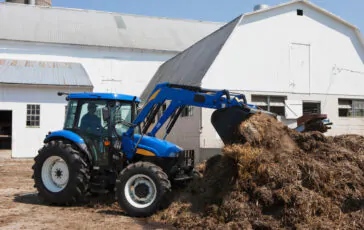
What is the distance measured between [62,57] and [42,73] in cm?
394

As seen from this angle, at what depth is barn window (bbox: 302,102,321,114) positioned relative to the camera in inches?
628

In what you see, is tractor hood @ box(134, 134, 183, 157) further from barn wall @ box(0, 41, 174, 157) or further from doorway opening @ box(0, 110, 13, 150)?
doorway opening @ box(0, 110, 13, 150)

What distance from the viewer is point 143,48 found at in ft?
90.9

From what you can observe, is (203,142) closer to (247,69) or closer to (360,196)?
(247,69)

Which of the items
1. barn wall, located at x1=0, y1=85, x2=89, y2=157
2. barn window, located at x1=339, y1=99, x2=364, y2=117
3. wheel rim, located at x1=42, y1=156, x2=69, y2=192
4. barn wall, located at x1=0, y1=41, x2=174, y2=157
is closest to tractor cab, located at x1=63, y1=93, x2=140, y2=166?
wheel rim, located at x1=42, y1=156, x2=69, y2=192

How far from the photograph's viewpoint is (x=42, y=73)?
2267 cm

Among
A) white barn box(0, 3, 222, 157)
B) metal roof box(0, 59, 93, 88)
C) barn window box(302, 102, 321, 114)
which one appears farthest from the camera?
metal roof box(0, 59, 93, 88)

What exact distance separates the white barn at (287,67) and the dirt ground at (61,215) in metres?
6.93

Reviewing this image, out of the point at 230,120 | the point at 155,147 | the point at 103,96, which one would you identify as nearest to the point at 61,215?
the point at 155,147

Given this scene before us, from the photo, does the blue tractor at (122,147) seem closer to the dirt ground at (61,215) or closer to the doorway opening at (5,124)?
the dirt ground at (61,215)

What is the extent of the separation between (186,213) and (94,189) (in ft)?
7.16

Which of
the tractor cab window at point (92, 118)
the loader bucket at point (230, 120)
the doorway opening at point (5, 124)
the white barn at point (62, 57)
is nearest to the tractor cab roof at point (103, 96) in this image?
the tractor cab window at point (92, 118)

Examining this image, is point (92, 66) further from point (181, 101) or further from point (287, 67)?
point (181, 101)

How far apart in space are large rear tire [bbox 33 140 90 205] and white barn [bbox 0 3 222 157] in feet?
44.3
